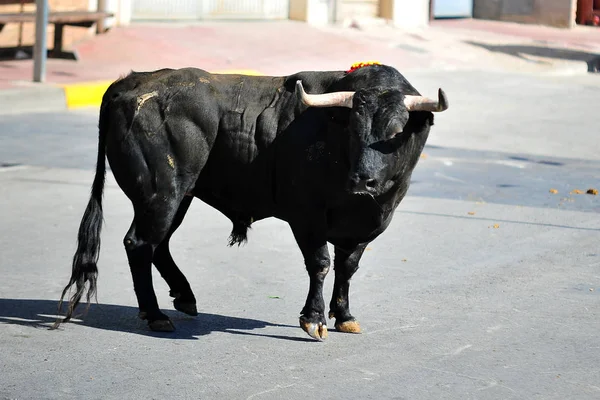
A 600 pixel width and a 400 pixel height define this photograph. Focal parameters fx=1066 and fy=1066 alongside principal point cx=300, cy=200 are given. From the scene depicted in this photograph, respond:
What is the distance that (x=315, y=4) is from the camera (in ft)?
78.3

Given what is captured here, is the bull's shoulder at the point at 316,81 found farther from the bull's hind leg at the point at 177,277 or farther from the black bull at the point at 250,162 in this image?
the bull's hind leg at the point at 177,277

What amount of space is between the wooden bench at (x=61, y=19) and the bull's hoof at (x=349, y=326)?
11575mm

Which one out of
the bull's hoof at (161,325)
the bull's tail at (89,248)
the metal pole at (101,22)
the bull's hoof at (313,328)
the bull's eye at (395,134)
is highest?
the bull's eye at (395,134)

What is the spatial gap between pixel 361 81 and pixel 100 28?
13394mm

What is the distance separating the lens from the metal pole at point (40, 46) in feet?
48.8

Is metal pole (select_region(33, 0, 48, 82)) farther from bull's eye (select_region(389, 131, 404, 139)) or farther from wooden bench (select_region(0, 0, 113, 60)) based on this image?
bull's eye (select_region(389, 131, 404, 139))

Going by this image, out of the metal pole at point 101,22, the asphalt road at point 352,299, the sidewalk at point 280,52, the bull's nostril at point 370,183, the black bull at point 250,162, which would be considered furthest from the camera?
the metal pole at point 101,22

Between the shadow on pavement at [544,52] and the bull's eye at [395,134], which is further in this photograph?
A: the shadow on pavement at [544,52]

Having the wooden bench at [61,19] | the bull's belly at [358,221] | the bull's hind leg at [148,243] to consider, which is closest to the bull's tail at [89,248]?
the bull's hind leg at [148,243]

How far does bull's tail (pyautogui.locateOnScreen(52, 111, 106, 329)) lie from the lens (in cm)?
620

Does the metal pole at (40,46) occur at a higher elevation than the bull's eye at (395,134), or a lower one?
lower

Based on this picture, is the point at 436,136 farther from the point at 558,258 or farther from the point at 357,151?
the point at 357,151

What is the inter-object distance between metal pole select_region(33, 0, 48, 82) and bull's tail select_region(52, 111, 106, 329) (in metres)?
8.98

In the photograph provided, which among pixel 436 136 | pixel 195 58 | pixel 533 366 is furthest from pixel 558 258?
pixel 195 58
